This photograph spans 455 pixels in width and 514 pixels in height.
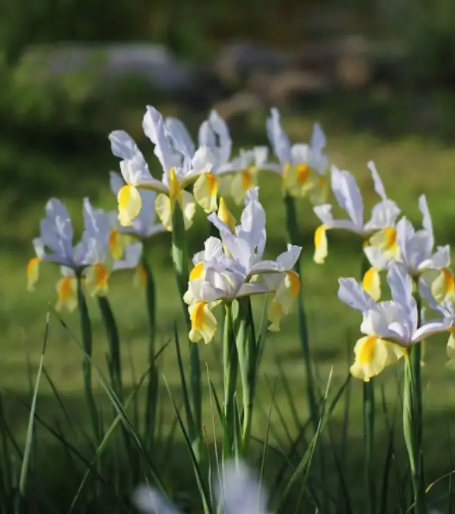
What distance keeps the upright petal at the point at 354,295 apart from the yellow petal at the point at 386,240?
1.52 feet

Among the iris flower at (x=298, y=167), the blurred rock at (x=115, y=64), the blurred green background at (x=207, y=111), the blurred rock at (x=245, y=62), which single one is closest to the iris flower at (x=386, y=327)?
the iris flower at (x=298, y=167)

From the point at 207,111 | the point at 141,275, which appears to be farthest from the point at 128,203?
the point at 207,111

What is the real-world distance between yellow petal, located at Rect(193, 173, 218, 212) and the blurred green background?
5.27 ft

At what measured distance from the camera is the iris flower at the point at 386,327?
152 centimetres

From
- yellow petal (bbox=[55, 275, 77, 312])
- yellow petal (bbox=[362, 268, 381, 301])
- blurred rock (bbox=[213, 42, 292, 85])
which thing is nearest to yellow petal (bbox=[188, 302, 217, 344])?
yellow petal (bbox=[362, 268, 381, 301])

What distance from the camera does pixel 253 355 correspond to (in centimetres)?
157

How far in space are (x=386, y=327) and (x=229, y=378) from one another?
0.25m

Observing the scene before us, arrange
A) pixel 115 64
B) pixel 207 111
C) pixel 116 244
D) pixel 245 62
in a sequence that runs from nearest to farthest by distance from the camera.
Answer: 1. pixel 116 244
2. pixel 207 111
3. pixel 115 64
4. pixel 245 62

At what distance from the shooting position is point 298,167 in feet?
7.63

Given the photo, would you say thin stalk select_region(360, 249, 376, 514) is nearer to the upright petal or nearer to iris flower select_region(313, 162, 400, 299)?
iris flower select_region(313, 162, 400, 299)

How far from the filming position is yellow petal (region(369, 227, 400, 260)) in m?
2.04

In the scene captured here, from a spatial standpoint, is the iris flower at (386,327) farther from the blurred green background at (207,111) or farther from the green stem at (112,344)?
the blurred green background at (207,111)

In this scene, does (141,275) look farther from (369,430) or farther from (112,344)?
(369,430)

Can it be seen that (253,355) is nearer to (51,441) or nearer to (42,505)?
(42,505)
